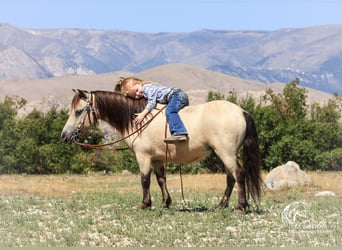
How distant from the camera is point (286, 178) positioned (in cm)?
1827

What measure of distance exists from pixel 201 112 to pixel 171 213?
6.40ft

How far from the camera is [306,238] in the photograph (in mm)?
8422

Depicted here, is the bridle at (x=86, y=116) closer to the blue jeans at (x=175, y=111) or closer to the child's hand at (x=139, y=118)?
the child's hand at (x=139, y=118)

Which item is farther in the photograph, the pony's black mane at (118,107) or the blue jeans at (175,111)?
the pony's black mane at (118,107)

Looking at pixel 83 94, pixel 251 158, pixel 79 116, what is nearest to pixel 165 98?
pixel 83 94

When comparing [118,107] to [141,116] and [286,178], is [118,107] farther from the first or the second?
[286,178]

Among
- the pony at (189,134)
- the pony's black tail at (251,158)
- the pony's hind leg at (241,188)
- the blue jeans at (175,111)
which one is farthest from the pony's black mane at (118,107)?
the pony's hind leg at (241,188)

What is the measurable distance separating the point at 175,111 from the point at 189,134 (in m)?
0.51

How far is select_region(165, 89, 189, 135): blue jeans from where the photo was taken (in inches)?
431

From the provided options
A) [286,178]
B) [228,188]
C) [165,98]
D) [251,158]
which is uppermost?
[165,98]

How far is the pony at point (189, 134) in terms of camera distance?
10.8m

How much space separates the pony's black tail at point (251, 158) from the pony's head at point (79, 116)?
10.1 feet

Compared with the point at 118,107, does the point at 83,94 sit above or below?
above

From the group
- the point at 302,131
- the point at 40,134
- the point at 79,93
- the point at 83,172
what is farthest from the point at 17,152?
the point at 79,93
